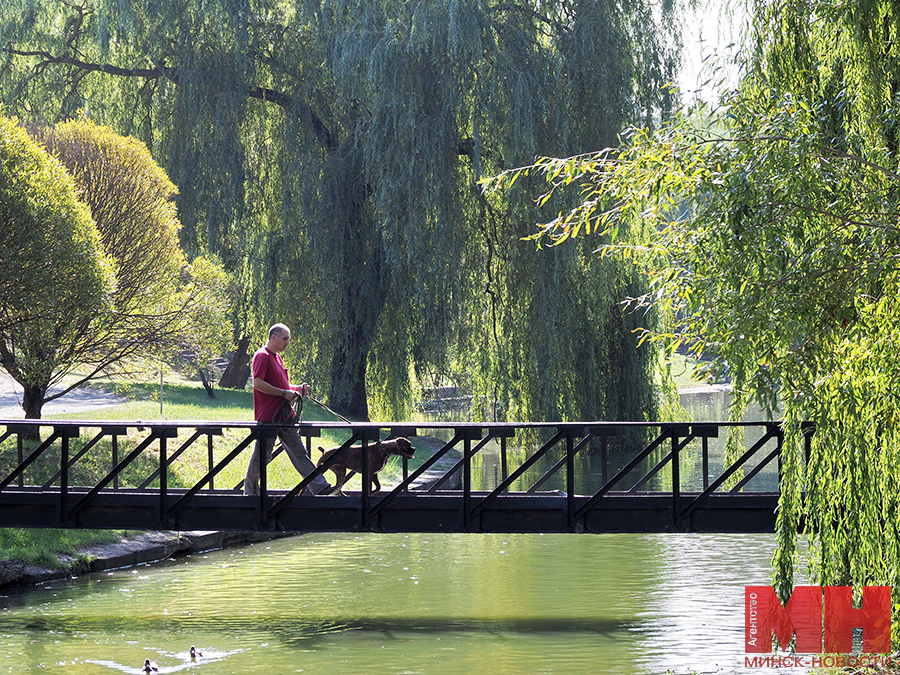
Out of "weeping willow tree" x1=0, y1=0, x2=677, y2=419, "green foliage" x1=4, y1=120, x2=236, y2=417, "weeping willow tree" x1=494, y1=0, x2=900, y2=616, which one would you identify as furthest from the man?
"weeping willow tree" x1=0, y1=0, x2=677, y2=419

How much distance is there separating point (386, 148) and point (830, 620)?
15379mm

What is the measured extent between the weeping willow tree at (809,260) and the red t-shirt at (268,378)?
371 cm

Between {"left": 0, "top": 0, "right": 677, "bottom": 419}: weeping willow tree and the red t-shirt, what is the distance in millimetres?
11197

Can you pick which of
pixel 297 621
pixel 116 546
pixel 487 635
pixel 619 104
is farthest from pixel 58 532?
pixel 619 104

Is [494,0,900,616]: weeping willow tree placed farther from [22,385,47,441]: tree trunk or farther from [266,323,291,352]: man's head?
[22,385,47,441]: tree trunk

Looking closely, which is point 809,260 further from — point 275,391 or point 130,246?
point 130,246

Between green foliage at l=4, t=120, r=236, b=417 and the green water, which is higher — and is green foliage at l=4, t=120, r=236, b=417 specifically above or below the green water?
above

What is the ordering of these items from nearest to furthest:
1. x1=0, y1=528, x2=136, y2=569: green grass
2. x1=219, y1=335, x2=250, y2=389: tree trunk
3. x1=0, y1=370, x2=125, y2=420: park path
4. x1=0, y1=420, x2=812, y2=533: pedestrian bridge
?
x1=0, y1=420, x2=812, y2=533: pedestrian bridge, x1=0, y1=528, x2=136, y2=569: green grass, x1=0, y1=370, x2=125, y2=420: park path, x1=219, y1=335, x2=250, y2=389: tree trunk

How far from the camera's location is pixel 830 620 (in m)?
8.74

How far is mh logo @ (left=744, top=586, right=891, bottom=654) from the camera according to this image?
832 cm

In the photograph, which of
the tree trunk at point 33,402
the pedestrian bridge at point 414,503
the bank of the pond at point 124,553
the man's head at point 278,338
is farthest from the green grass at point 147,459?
the man's head at point 278,338

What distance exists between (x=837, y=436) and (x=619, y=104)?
15535mm

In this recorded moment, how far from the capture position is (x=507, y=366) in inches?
891

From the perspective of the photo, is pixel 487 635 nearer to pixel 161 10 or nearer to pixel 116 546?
pixel 116 546
